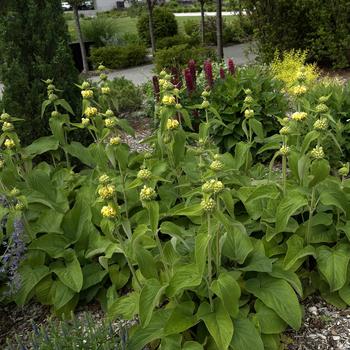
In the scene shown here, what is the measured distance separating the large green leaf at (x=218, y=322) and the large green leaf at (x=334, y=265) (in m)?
0.63

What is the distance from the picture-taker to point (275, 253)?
2771mm

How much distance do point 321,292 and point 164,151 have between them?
1379mm

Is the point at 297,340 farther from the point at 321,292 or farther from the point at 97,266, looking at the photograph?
the point at 97,266

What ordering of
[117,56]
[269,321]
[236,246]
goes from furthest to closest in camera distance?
[117,56] → [236,246] → [269,321]

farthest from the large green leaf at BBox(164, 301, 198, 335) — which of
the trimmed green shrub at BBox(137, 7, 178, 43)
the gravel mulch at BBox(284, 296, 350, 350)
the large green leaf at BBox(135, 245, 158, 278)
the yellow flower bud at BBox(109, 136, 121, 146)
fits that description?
the trimmed green shrub at BBox(137, 7, 178, 43)

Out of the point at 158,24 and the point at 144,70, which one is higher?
the point at 158,24

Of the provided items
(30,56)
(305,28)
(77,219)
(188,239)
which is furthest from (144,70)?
(188,239)

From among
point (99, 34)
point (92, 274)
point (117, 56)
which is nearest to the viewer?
point (92, 274)

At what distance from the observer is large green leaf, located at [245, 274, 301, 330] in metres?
2.37

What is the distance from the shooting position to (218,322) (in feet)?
7.43

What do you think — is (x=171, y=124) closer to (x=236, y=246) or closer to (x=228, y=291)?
(x=236, y=246)

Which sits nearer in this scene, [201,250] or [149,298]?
[201,250]

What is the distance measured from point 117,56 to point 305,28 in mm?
5725

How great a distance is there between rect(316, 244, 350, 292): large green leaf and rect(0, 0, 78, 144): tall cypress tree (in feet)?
9.62
